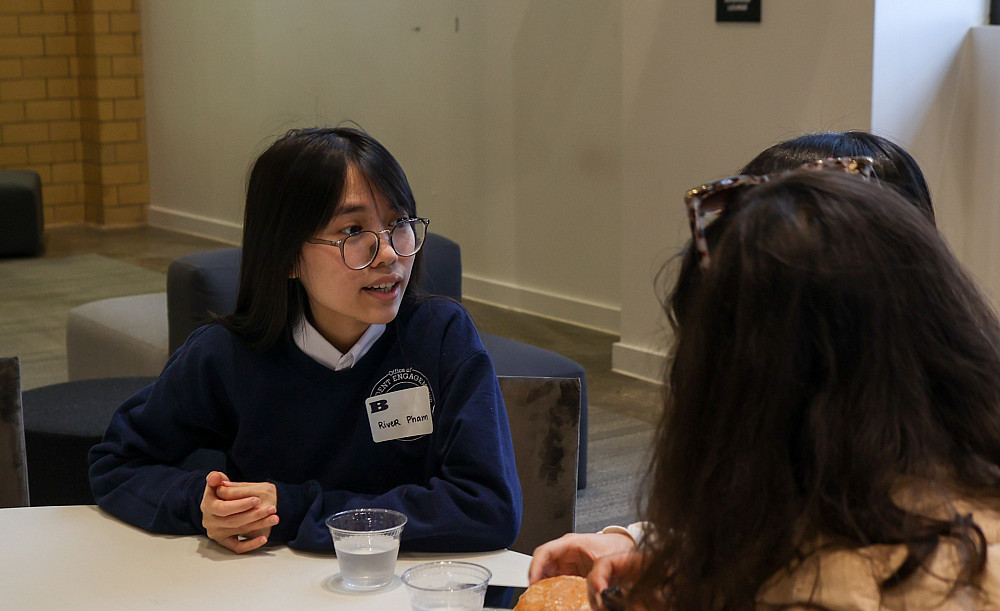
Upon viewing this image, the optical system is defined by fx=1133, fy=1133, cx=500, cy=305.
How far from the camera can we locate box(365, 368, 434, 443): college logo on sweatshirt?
5.32 feet

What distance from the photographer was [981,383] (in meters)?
0.83

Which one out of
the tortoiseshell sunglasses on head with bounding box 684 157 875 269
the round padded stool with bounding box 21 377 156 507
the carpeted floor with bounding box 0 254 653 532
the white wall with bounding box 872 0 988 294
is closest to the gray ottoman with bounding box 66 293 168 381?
the carpeted floor with bounding box 0 254 653 532

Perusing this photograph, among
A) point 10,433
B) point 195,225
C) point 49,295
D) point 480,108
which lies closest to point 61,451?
point 10,433

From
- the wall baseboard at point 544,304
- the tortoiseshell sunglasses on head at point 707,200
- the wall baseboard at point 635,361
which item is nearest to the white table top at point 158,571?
the tortoiseshell sunglasses on head at point 707,200

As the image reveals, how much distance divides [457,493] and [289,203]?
495 millimetres

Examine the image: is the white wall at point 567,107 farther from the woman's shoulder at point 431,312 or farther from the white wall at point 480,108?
the woman's shoulder at point 431,312

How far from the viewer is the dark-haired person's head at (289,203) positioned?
1640mm

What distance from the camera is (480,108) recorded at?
6035mm

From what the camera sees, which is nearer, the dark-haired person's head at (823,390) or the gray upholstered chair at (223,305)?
the dark-haired person's head at (823,390)

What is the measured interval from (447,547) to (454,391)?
249 mm

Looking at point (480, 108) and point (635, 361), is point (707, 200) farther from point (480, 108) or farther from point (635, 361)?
point (480, 108)

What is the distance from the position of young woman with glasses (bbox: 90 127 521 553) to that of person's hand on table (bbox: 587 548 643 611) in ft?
1.80

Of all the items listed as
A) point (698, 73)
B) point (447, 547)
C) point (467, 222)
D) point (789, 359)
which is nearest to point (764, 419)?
point (789, 359)

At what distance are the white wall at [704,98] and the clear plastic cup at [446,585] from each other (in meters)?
2.97
